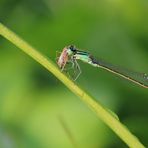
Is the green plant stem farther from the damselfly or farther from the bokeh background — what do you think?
the damselfly

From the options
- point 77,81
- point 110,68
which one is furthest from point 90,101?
point 110,68

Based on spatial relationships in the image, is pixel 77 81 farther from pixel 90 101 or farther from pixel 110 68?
pixel 90 101

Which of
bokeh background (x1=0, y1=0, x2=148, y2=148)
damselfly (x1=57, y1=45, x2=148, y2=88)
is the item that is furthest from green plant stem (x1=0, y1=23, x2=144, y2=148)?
damselfly (x1=57, y1=45, x2=148, y2=88)

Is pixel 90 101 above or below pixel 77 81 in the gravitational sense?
below

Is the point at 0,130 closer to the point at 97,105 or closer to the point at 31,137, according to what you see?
the point at 31,137

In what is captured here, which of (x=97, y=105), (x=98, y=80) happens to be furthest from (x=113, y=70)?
(x=97, y=105)
